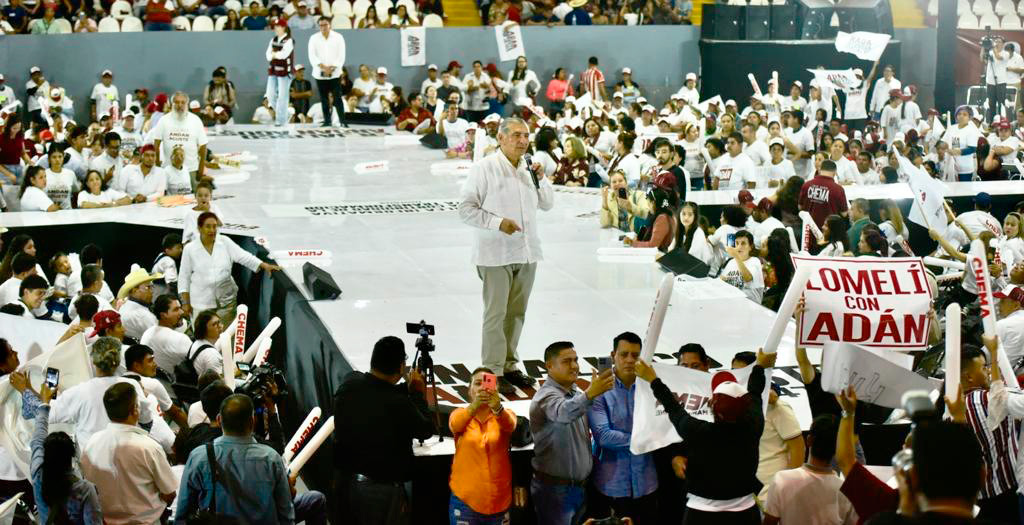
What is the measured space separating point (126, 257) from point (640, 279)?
5667 mm

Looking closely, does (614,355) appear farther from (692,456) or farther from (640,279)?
(640,279)

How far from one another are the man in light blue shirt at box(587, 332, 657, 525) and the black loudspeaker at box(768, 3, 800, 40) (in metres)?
21.1

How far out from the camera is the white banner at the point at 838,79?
22.0 meters

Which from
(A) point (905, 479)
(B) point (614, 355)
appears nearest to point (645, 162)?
(B) point (614, 355)

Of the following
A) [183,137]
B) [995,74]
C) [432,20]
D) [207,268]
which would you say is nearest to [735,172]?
[183,137]

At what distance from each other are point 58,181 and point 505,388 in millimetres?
8457

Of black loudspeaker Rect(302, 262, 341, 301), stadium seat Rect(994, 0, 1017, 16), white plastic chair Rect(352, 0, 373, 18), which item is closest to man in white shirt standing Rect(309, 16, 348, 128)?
white plastic chair Rect(352, 0, 373, 18)

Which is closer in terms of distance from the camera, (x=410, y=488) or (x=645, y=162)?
(x=410, y=488)

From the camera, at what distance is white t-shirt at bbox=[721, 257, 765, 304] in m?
→ 10.9

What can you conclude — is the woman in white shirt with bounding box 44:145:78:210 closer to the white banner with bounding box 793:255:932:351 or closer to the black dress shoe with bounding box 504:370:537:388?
the black dress shoe with bounding box 504:370:537:388

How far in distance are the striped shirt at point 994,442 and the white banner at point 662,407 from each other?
1259 mm

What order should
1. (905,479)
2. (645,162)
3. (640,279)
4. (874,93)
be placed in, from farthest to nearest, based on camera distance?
(874,93)
(645,162)
(640,279)
(905,479)

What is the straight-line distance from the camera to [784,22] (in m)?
26.5

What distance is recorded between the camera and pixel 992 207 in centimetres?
1572
